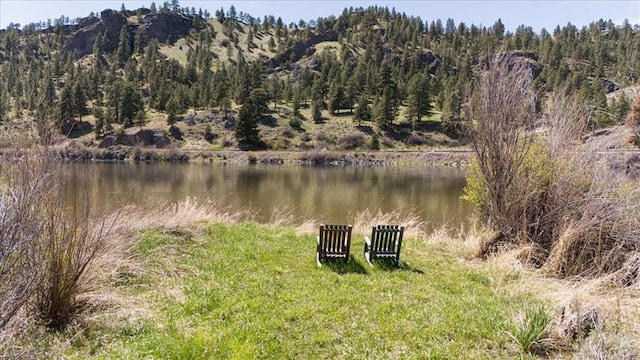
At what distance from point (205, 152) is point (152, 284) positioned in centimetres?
5759

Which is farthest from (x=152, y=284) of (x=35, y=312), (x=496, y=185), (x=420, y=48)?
(x=420, y=48)

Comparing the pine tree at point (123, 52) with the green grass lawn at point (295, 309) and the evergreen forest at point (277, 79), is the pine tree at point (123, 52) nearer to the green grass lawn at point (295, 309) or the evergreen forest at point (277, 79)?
the evergreen forest at point (277, 79)

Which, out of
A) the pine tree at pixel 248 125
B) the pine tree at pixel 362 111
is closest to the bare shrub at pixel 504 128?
the pine tree at pixel 248 125

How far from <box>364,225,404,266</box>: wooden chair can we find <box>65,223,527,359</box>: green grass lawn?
0.38 meters

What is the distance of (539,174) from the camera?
9102 mm

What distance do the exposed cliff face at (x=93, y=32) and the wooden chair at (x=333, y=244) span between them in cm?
16737

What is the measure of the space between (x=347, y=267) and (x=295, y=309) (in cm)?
265

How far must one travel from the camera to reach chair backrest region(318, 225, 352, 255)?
843 cm

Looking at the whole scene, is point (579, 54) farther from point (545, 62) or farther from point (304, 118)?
point (304, 118)

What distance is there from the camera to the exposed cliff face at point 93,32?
488 ft

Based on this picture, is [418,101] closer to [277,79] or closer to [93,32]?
[277,79]

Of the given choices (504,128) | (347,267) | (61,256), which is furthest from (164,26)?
(61,256)

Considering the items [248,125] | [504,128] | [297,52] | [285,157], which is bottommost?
[285,157]

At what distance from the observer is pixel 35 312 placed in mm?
4914
